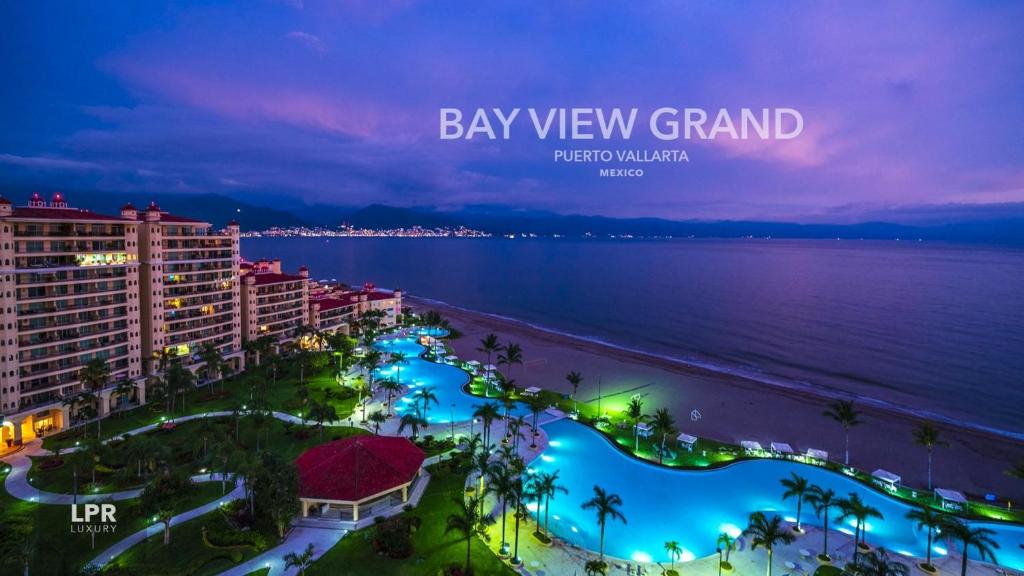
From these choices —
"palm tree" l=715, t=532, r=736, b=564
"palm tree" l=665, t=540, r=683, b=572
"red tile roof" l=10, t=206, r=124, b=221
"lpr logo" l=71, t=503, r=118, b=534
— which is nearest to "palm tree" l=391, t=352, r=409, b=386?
"red tile roof" l=10, t=206, r=124, b=221

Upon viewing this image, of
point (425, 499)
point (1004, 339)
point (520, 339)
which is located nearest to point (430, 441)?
point (425, 499)

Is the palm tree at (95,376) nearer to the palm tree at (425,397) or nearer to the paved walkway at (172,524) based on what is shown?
the paved walkway at (172,524)

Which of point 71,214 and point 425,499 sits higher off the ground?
point 71,214

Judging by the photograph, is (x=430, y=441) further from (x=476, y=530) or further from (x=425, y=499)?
(x=476, y=530)

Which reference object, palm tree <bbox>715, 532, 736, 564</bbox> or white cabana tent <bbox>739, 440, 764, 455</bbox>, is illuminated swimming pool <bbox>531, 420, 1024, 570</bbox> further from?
white cabana tent <bbox>739, 440, 764, 455</bbox>

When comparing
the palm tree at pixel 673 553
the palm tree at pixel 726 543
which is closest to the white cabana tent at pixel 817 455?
the palm tree at pixel 726 543

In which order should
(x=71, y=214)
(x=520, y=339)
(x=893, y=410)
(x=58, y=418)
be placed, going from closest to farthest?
(x=58, y=418)
(x=71, y=214)
(x=893, y=410)
(x=520, y=339)
